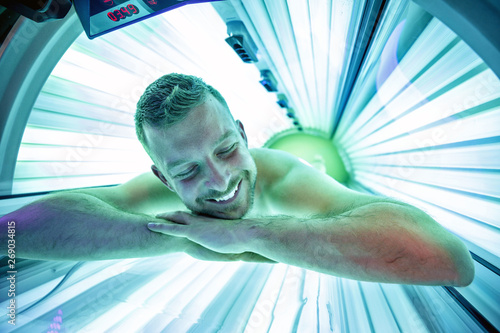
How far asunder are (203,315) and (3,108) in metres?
1.33

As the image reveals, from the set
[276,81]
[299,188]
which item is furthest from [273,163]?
[276,81]

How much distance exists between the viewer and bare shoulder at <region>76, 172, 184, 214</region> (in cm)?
162

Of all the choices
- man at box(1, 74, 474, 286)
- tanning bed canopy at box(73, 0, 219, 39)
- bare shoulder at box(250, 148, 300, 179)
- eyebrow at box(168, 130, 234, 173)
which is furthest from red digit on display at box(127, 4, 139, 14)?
bare shoulder at box(250, 148, 300, 179)

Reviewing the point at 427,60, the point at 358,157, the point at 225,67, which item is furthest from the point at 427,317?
the point at 358,157

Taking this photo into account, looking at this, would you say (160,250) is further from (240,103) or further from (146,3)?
(240,103)

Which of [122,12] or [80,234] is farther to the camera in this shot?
[80,234]

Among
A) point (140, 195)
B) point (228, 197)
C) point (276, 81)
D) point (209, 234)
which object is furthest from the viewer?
point (276, 81)

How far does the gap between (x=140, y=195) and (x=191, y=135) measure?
0.69 meters

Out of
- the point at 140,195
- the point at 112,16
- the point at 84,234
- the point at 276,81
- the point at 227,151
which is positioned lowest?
the point at 84,234

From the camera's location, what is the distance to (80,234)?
130 cm

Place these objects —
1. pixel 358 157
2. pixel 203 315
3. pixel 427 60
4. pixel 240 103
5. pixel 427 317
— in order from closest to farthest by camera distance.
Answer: pixel 427 317, pixel 203 315, pixel 427 60, pixel 240 103, pixel 358 157

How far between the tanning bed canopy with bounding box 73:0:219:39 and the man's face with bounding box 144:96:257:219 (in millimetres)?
460

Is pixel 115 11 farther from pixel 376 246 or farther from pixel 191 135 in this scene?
pixel 376 246

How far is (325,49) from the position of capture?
172cm
